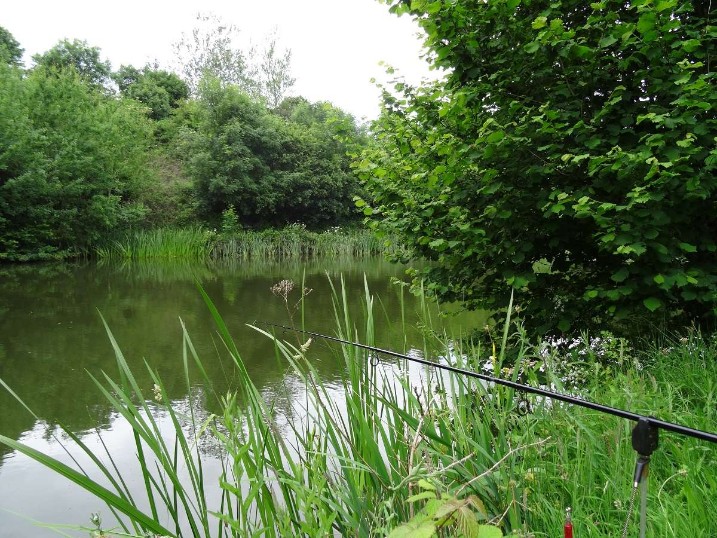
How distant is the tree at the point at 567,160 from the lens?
2910 mm

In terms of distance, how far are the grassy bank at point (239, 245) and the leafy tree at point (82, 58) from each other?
69.5ft

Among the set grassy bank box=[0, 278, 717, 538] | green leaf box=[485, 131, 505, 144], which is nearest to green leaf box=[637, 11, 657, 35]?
green leaf box=[485, 131, 505, 144]

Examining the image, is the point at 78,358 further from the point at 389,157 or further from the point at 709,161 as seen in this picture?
the point at 709,161

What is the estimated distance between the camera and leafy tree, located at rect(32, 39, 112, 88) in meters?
37.4

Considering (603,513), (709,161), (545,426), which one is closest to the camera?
(603,513)

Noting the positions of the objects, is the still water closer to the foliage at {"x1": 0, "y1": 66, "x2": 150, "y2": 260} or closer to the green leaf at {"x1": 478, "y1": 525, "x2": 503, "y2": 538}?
the green leaf at {"x1": 478, "y1": 525, "x2": 503, "y2": 538}

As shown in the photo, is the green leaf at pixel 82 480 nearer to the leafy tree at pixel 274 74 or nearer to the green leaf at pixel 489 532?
the green leaf at pixel 489 532

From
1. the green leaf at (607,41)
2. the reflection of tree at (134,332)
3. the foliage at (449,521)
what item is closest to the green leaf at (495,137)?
the green leaf at (607,41)

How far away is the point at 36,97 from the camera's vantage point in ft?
59.8

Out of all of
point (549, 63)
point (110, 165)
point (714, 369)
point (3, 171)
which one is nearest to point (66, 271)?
point (3, 171)

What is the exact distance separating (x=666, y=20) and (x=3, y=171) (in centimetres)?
1846

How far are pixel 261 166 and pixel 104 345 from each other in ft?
66.0

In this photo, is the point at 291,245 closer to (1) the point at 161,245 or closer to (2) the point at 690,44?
(1) the point at 161,245

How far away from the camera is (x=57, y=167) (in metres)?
17.9
